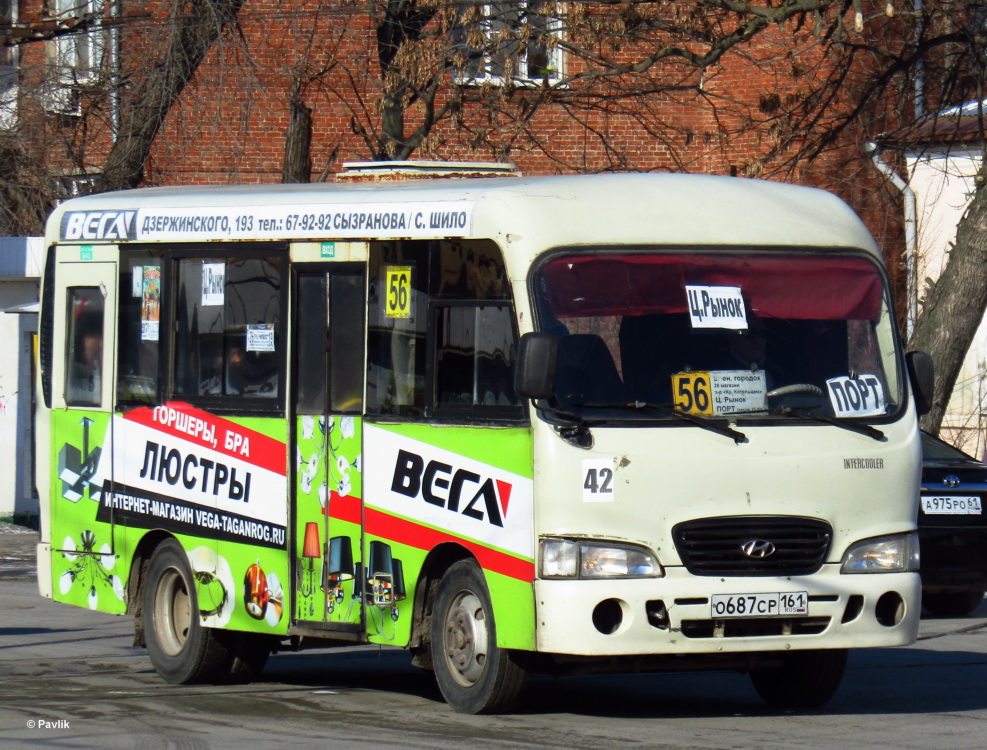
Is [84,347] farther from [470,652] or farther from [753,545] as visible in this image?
[753,545]

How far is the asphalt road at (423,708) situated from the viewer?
8227 mm

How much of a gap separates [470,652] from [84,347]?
407 cm

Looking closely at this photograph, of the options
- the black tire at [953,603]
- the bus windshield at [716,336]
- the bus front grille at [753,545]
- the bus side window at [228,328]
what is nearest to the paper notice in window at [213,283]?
the bus side window at [228,328]

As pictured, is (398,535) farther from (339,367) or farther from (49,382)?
(49,382)

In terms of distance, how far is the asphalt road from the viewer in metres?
8.23

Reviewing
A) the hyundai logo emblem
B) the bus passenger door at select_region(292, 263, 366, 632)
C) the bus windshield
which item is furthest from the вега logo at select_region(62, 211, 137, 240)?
the hyundai logo emblem

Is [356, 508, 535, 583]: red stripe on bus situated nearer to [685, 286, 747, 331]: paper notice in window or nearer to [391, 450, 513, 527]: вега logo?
[391, 450, 513, 527]: вега logo

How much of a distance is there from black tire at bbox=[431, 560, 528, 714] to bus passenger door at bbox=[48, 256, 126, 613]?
10.0ft

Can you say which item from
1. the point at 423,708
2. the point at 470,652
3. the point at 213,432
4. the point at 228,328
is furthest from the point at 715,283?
the point at 213,432

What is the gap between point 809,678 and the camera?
31.3 feet

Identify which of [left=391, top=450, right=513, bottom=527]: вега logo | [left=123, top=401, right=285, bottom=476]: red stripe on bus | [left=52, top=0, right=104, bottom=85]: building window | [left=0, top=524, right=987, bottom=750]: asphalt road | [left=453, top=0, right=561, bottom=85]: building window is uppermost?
[left=52, top=0, right=104, bottom=85]: building window

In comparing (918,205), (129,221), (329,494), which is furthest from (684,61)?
(329,494)

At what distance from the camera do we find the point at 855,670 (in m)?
11.4

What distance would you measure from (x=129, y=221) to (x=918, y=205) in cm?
1584
